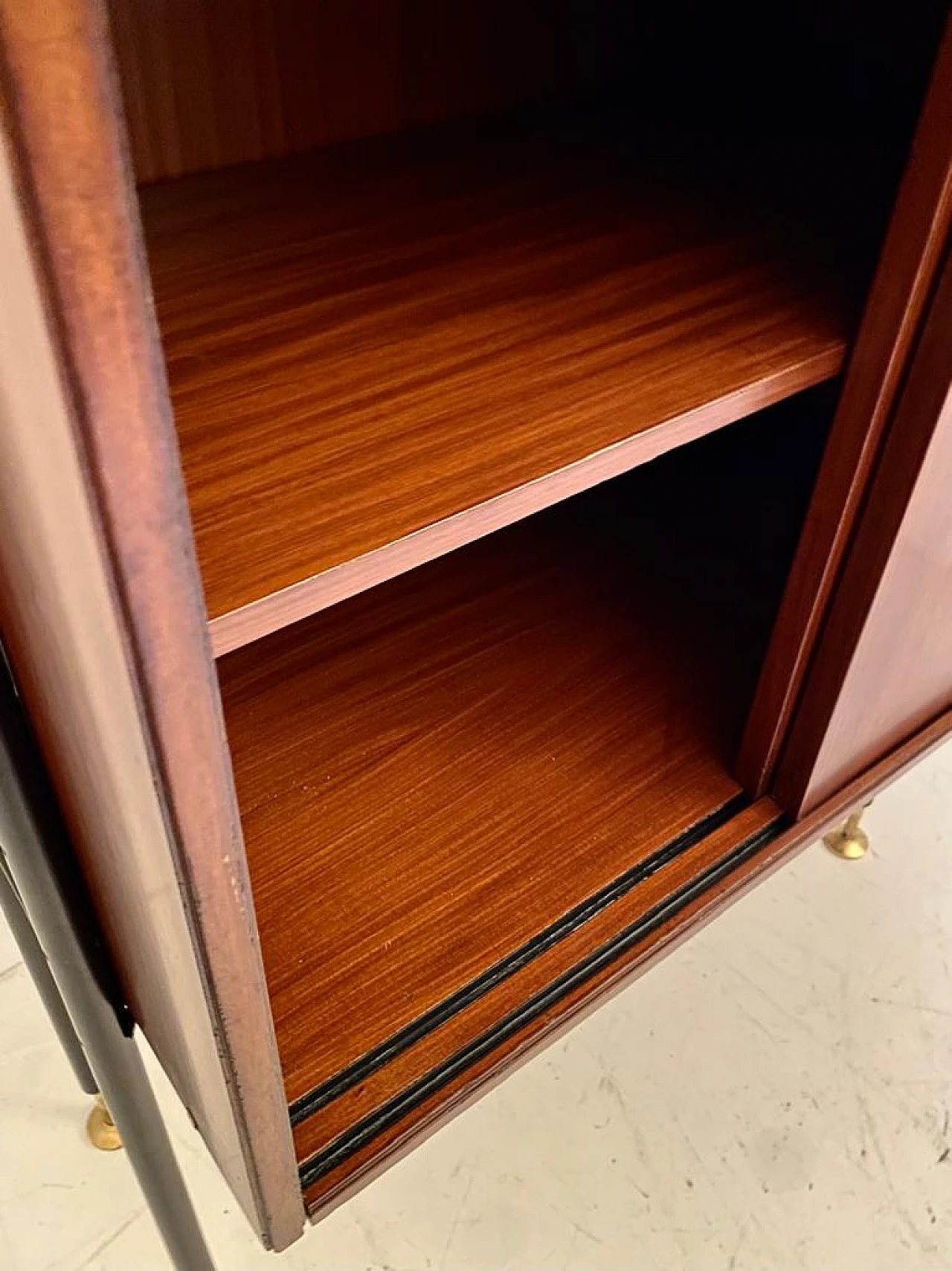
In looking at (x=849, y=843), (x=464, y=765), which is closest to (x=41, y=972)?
(x=464, y=765)

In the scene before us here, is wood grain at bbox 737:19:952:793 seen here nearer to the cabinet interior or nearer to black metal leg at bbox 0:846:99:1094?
the cabinet interior

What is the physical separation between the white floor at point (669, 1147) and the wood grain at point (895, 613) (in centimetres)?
24

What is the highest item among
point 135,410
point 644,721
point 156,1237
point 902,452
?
point 135,410

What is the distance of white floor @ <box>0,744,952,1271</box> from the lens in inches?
27.8

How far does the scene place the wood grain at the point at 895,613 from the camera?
48cm

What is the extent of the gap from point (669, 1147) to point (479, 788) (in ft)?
1.03

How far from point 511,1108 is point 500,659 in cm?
32

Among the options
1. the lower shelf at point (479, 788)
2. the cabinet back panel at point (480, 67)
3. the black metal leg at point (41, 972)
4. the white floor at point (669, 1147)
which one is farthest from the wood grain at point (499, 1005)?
the cabinet back panel at point (480, 67)

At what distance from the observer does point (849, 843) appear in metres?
0.93

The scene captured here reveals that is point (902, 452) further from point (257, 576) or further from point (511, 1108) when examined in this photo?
point (511, 1108)

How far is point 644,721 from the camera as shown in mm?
692

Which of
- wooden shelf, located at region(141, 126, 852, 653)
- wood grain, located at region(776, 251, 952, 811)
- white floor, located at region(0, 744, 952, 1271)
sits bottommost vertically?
white floor, located at region(0, 744, 952, 1271)

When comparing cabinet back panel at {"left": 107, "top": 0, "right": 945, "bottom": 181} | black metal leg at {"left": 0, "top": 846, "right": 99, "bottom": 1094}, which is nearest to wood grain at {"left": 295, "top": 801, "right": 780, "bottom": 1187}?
black metal leg at {"left": 0, "top": 846, "right": 99, "bottom": 1094}

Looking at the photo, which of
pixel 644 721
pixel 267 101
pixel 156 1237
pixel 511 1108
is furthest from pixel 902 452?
pixel 156 1237
